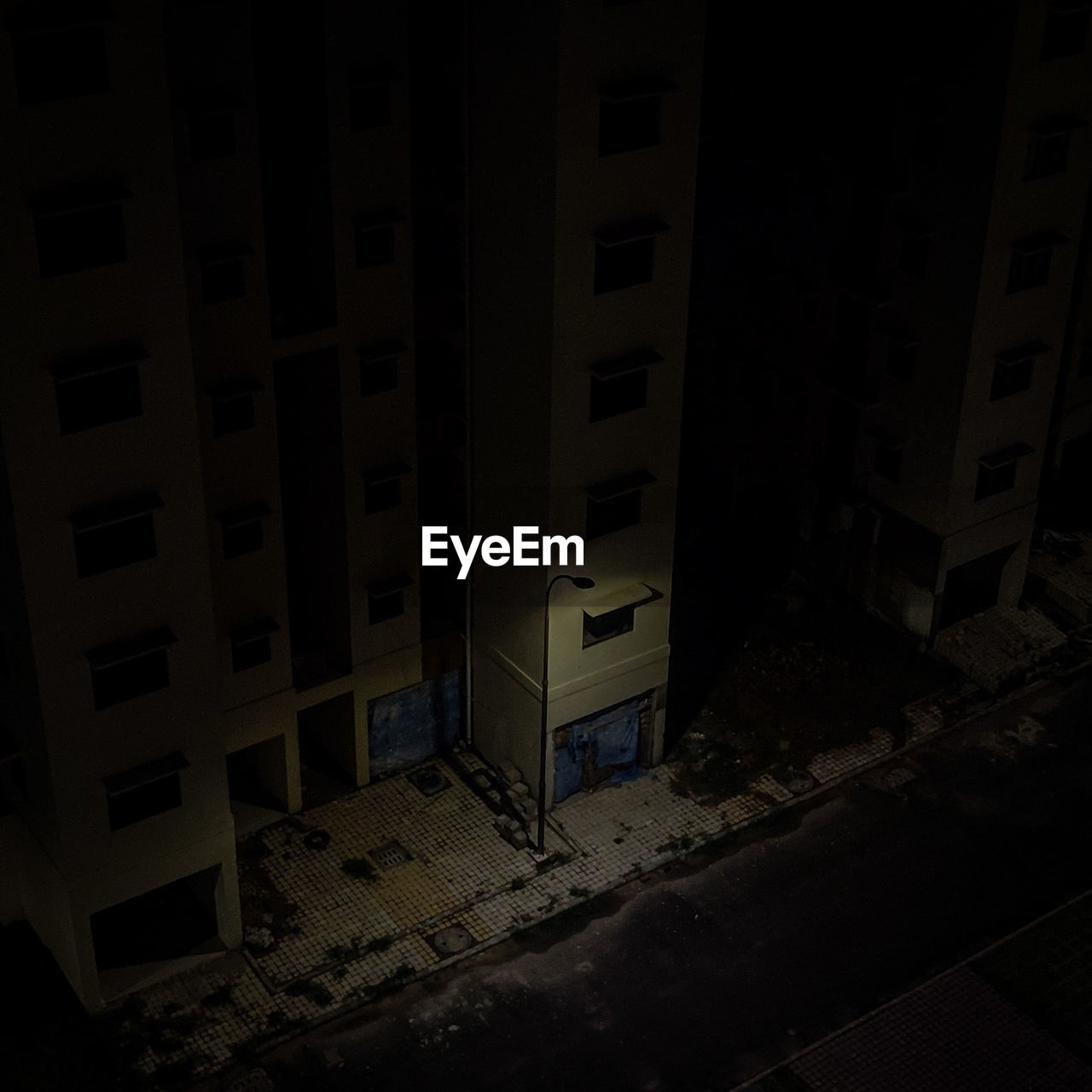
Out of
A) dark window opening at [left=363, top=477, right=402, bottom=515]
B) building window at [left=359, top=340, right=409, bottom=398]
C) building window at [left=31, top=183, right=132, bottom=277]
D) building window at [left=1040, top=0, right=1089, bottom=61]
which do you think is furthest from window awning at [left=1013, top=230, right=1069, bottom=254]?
building window at [left=31, top=183, right=132, bottom=277]

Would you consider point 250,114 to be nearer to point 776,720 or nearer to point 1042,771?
point 776,720

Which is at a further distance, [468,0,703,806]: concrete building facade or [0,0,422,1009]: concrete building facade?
[468,0,703,806]: concrete building facade

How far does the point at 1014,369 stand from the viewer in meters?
50.6

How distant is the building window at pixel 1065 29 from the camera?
44812mm

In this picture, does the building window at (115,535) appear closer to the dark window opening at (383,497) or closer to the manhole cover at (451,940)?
the dark window opening at (383,497)

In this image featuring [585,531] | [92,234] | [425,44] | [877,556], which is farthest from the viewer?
[877,556]

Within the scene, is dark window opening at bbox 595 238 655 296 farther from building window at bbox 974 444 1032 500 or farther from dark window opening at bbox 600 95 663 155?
building window at bbox 974 444 1032 500

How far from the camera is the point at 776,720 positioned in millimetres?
51312

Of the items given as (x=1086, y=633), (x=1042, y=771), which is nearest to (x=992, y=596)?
(x=1086, y=633)

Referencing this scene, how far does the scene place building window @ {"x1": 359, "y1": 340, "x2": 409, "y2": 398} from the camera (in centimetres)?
4222

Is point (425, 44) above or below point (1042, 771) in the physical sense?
above

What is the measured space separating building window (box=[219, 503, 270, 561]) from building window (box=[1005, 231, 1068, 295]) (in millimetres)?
22316

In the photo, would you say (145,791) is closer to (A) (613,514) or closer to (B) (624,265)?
(A) (613,514)

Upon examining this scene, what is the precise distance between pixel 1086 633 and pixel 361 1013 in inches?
1080
